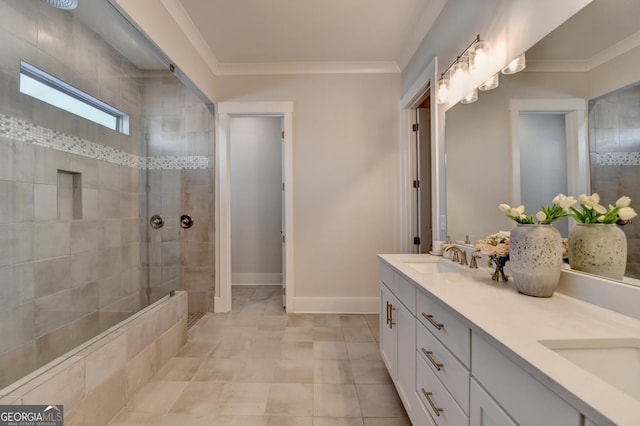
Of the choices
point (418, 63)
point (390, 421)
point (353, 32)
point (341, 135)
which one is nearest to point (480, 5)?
point (418, 63)

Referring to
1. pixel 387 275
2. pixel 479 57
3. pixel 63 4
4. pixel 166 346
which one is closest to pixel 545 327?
pixel 387 275

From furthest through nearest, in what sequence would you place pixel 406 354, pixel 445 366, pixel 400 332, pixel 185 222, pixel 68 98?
pixel 185 222 < pixel 68 98 < pixel 400 332 < pixel 406 354 < pixel 445 366

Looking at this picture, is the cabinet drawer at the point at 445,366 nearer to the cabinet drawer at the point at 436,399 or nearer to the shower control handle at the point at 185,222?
the cabinet drawer at the point at 436,399

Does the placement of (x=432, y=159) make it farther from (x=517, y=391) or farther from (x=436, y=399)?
(x=517, y=391)

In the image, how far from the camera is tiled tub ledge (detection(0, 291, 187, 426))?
114 cm

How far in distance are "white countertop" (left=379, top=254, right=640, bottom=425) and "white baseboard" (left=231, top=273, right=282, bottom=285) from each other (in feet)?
10.5

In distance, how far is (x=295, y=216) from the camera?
9.91 feet

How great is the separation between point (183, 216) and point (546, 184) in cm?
312

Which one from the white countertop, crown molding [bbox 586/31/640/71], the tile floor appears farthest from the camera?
the tile floor

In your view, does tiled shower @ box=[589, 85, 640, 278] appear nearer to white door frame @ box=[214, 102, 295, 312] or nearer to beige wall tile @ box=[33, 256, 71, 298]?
white door frame @ box=[214, 102, 295, 312]

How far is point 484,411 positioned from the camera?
0.73 m

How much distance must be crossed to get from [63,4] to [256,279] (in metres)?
3.56

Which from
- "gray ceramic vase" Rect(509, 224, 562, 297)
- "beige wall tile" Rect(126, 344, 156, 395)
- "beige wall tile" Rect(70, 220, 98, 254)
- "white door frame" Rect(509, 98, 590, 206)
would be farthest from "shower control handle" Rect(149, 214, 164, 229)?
"white door frame" Rect(509, 98, 590, 206)

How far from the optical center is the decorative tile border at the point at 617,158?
0.81 metres
